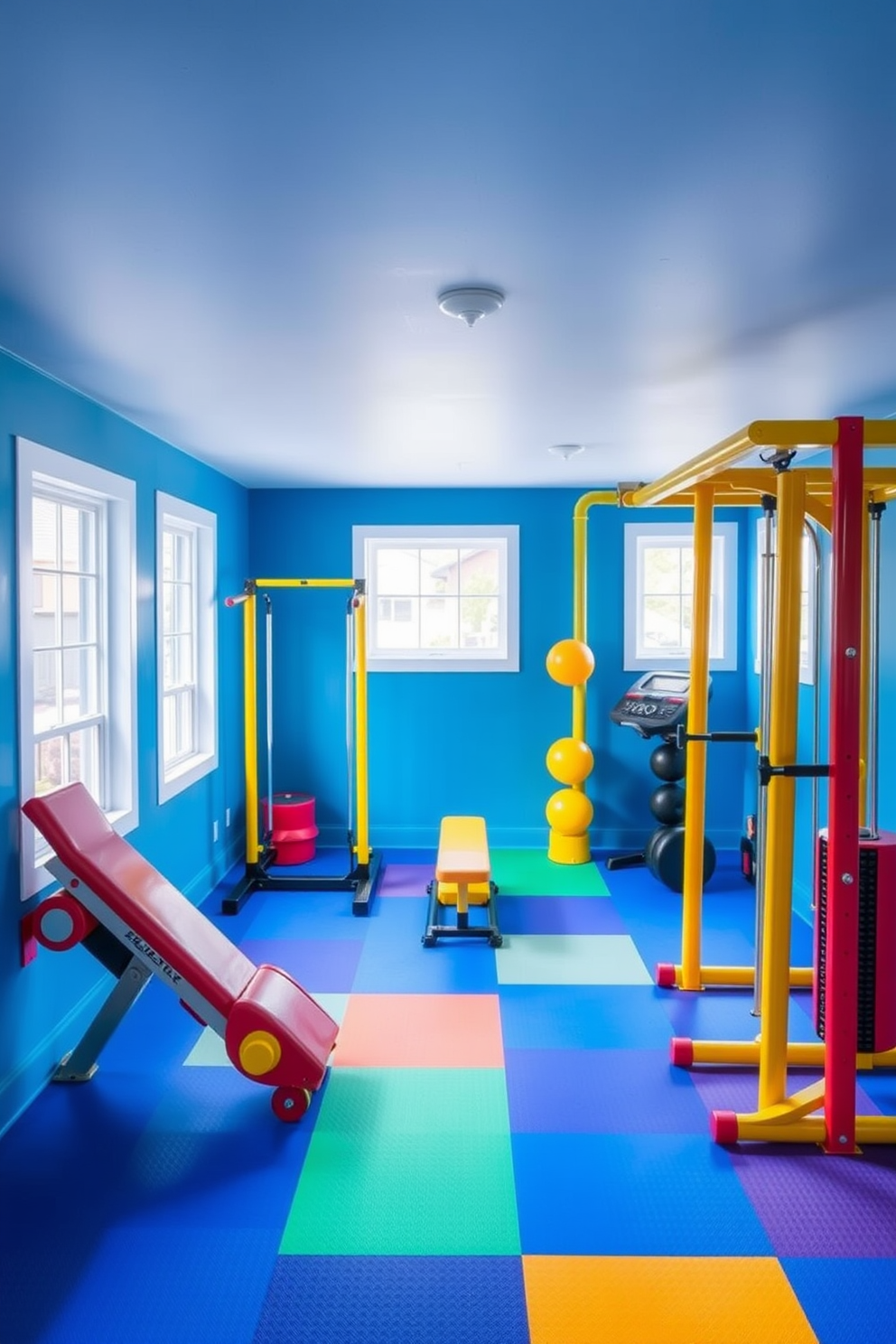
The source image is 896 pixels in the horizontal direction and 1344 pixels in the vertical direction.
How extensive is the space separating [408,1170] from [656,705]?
3477 millimetres

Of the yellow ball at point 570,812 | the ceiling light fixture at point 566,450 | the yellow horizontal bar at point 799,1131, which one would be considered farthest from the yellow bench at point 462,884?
the ceiling light fixture at point 566,450

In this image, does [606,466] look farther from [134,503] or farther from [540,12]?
[540,12]

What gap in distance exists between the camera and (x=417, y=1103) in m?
3.04

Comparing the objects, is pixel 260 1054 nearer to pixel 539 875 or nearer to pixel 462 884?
pixel 462 884

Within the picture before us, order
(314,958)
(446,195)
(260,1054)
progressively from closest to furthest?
1. (446,195)
2. (260,1054)
3. (314,958)

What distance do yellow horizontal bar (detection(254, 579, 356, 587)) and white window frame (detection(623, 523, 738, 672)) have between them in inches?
83.9

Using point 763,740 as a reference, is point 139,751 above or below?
below

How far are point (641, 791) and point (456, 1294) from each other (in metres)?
4.51

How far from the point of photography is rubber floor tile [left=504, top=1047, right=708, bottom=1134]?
292 cm

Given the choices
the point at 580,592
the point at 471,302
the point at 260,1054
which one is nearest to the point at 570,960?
the point at 260,1054

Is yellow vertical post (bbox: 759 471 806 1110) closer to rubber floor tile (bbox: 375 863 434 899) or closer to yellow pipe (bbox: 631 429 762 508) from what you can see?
yellow pipe (bbox: 631 429 762 508)

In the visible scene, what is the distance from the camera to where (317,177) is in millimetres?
1818

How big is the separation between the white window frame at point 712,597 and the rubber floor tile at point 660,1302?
4462mm

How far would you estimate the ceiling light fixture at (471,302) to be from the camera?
2439mm
